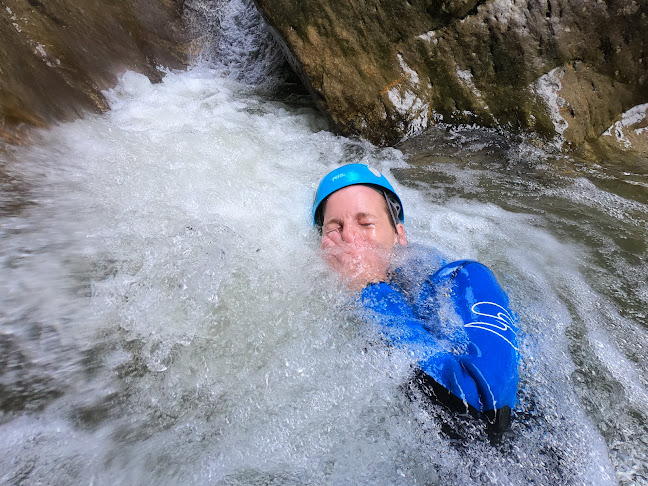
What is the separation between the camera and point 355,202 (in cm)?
252

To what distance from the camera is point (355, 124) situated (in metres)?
4.00

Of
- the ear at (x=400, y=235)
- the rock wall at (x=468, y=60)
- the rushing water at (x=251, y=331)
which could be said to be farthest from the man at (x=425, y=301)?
the rock wall at (x=468, y=60)

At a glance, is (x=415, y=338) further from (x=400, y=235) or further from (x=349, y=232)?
(x=400, y=235)

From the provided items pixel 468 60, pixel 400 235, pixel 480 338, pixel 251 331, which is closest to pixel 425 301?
pixel 480 338

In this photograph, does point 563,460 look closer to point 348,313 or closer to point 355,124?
point 348,313

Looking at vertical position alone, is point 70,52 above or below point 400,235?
above

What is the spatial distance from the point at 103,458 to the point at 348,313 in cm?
116

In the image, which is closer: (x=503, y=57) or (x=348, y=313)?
(x=348, y=313)

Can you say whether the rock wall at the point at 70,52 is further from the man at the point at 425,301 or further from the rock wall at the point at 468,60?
the man at the point at 425,301

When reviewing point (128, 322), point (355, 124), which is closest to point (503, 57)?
point (355, 124)

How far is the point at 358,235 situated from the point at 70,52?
10.4 ft

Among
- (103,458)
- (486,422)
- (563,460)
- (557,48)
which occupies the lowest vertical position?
(563,460)

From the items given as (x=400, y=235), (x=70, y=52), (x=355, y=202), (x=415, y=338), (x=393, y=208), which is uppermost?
(x=70, y=52)

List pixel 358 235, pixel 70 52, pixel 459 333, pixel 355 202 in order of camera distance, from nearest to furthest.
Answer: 1. pixel 459 333
2. pixel 358 235
3. pixel 355 202
4. pixel 70 52
